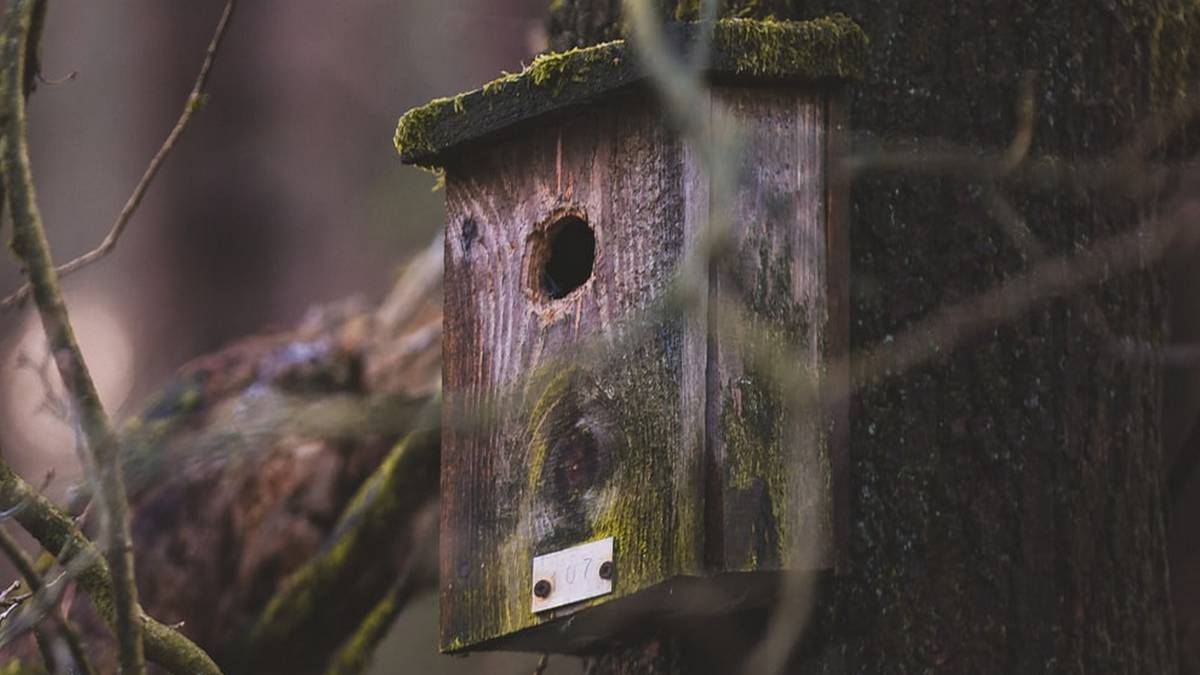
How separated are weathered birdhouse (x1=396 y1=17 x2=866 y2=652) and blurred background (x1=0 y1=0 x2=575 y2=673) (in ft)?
14.8

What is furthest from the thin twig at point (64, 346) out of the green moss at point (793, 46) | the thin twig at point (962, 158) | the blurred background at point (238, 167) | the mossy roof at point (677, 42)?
the blurred background at point (238, 167)

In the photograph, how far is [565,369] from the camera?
279 centimetres

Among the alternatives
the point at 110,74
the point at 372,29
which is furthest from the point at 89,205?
the point at 372,29

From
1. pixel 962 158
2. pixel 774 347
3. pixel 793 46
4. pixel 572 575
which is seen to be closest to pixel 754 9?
pixel 793 46

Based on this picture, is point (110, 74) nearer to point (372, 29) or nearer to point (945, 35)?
point (372, 29)

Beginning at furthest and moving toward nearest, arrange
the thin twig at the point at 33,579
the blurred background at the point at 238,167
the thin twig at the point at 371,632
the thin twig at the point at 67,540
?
the blurred background at the point at 238,167 < the thin twig at the point at 371,632 < the thin twig at the point at 67,540 < the thin twig at the point at 33,579

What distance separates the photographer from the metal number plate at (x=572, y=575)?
8.80ft

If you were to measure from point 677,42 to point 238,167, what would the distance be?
5723 mm

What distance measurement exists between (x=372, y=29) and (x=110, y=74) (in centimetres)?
110

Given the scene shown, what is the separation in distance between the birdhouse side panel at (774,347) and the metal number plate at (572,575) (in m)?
0.18

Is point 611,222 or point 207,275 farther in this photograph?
point 207,275

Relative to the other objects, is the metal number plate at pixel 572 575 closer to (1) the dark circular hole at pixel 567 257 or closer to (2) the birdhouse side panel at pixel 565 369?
(2) the birdhouse side panel at pixel 565 369

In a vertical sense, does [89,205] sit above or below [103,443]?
above

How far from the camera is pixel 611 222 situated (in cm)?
276
